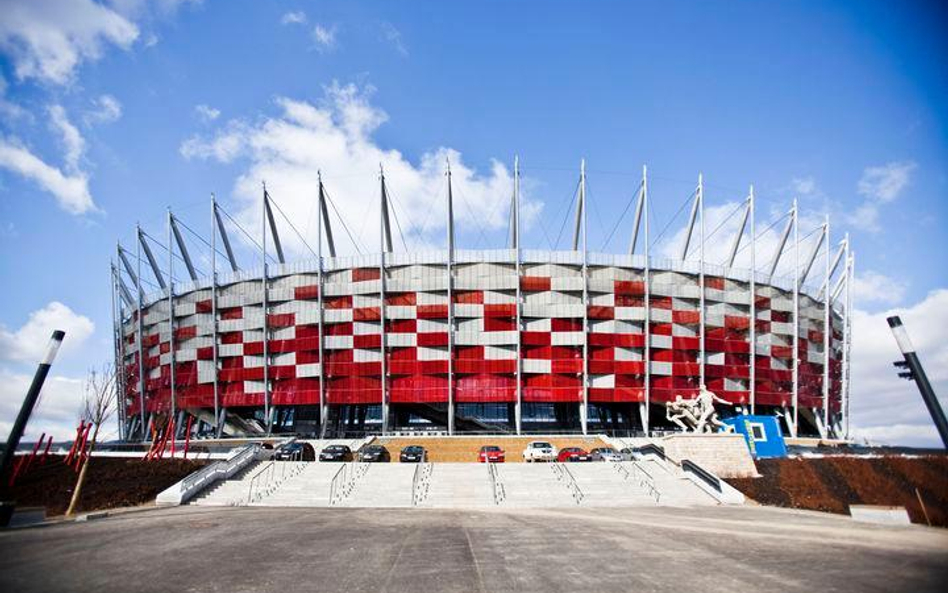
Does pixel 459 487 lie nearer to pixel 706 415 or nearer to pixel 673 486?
pixel 673 486

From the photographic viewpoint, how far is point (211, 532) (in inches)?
824

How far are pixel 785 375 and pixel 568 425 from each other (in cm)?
2864

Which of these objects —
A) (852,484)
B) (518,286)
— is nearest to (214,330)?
(518,286)

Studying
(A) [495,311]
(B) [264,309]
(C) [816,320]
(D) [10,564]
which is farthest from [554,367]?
(D) [10,564]

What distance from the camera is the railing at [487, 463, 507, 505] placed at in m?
33.4

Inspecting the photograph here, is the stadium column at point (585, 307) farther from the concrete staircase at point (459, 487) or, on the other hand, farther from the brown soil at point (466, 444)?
the concrete staircase at point (459, 487)

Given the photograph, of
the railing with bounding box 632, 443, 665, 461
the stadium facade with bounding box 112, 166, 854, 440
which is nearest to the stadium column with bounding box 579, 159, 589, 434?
the stadium facade with bounding box 112, 166, 854, 440

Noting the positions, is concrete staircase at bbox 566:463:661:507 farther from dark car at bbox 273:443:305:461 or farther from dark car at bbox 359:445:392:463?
dark car at bbox 273:443:305:461

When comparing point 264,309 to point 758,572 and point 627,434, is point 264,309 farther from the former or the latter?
point 758,572

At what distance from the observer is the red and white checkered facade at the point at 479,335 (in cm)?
7775

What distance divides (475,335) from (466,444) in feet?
57.5

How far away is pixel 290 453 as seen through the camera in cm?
4628

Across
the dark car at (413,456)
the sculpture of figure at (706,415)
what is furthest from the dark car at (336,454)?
the sculpture of figure at (706,415)

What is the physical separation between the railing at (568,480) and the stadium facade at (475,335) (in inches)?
1408
